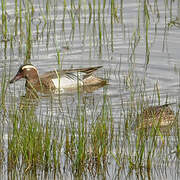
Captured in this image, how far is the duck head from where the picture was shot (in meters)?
10.4

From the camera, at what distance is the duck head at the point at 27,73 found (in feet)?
34.2

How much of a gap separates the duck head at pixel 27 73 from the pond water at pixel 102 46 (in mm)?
126

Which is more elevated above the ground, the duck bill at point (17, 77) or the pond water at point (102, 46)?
the pond water at point (102, 46)

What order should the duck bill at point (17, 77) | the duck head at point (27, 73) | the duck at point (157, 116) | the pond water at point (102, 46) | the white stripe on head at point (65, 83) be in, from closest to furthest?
the duck at point (157, 116) < the pond water at point (102, 46) < the duck head at point (27, 73) < the duck bill at point (17, 77) < the white stripe on head at point (65, 83)

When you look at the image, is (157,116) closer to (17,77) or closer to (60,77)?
(60,77)

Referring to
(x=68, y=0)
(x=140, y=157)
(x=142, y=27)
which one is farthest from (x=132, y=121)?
(x=68, y=0)

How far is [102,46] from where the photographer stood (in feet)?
37.3

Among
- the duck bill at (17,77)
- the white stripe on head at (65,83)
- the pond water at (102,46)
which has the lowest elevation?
the white stripe on head at (65,83)

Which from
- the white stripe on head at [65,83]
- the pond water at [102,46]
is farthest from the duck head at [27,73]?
the white stripe on head at [65,83]

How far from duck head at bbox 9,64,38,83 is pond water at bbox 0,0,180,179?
13 cm

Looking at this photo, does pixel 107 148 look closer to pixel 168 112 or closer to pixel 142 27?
pixel 168 112

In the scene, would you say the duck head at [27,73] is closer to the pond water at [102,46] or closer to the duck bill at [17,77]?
the duck bill at [17,77]

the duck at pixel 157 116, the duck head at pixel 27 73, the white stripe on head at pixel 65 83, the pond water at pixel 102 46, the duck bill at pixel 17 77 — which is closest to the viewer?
the duck at pixel 157 116

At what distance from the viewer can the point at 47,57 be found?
36.9ft
